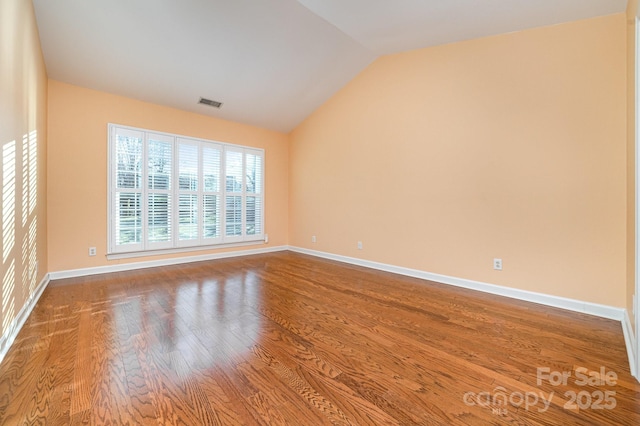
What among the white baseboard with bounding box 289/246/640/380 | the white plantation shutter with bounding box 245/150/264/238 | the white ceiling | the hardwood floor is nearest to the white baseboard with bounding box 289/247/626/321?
the white baseboard with bounding box 289/246/640/380

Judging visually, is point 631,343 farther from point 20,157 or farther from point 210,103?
point 210,103

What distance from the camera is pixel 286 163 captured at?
19.9 feet

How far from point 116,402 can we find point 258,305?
1.40 m

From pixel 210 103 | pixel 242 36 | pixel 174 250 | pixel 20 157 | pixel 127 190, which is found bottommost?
pixel 174 250

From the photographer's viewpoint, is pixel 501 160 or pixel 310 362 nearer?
pixel 310 362

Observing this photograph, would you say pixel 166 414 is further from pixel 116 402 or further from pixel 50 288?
pixel 50 288

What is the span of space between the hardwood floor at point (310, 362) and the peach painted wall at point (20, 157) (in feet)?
1.24

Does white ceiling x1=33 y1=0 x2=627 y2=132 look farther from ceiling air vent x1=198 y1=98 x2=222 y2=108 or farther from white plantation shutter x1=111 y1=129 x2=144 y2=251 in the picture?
white plantation shutter x1=111 y1=129 x2=144 y2=251

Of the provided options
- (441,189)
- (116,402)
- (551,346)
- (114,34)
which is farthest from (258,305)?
(114,34)

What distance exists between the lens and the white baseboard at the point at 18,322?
1.75m

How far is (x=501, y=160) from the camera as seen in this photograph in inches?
120

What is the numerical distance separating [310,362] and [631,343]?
7.18ft

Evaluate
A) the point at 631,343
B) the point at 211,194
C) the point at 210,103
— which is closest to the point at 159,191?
the point at 211,194

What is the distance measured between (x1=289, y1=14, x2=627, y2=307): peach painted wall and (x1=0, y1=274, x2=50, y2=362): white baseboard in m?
3.86
